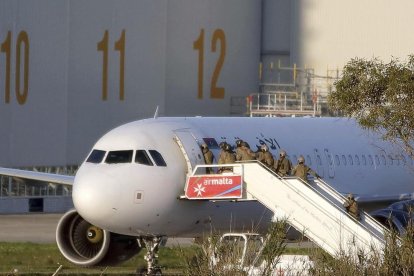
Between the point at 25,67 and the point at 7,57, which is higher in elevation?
the point at 7,57

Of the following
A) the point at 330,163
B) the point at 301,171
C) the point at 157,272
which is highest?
the point at 330,163

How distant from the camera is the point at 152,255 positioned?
29.2 metres

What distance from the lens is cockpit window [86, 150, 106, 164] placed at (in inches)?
1163

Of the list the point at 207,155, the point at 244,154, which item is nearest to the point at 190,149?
the point at 207,155

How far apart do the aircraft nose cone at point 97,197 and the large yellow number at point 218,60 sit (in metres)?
39.7

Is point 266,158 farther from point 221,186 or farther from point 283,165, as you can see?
point 221,186

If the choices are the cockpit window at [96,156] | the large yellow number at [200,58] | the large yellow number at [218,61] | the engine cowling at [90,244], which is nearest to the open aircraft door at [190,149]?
the cockpit window at [96,156]

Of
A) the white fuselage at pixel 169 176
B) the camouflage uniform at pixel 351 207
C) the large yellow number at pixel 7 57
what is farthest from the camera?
the large yellow number at pixel 7 57

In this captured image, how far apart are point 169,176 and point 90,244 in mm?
4582

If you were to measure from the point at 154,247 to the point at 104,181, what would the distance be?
1.95m

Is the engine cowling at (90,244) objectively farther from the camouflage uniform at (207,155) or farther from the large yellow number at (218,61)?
the large yellow number at (218,61)

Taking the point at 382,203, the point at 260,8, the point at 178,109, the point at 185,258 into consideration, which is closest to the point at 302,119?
the point at 382,203

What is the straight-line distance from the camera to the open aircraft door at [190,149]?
29344mm

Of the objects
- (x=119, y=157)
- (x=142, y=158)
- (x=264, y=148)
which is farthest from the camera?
(x=264, y=148)
